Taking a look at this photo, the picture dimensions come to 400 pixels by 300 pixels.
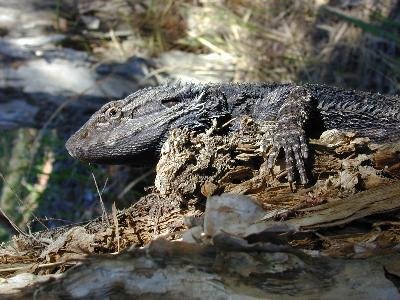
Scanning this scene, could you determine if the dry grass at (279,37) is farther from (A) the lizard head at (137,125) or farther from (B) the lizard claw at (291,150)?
(B) the lizard claw at (291,150)

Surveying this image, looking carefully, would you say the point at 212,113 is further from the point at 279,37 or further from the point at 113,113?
the point at 279,37

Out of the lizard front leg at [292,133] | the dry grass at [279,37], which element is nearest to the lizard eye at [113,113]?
the lizard front leg at [292,133]

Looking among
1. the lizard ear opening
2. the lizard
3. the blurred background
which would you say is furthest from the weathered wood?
the blurred background

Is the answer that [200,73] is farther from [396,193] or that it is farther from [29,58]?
[396,193]

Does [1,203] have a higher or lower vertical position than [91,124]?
lower

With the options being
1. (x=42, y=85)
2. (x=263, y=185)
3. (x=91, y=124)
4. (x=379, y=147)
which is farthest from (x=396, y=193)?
(x=42, y=85)

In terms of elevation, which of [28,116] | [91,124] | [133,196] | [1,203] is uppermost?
[91,124]
